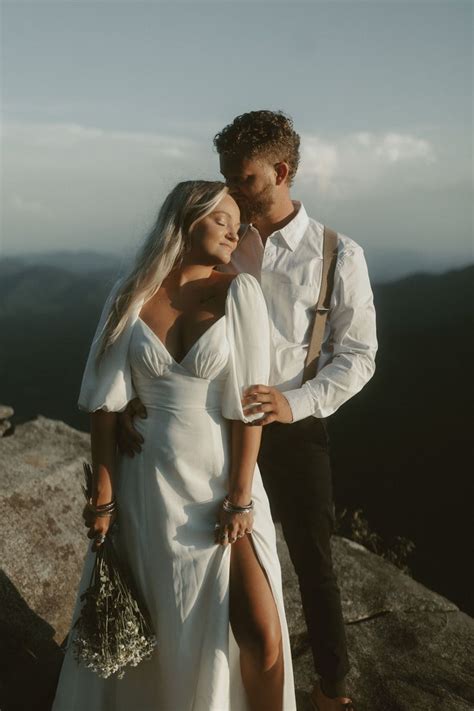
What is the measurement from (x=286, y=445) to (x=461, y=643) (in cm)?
191

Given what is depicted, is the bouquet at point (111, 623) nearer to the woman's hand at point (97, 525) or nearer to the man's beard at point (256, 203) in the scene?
the woman's hand at point (97, 525)

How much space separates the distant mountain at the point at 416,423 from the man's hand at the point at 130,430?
4083mm

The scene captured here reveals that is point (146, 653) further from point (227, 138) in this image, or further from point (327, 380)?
point (227, 138)

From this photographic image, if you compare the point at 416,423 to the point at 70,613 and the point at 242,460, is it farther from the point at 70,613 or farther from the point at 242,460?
the point at 242,460

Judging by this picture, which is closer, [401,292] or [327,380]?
[327,380]

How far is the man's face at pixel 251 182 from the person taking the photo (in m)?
2.91

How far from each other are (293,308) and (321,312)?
13cm

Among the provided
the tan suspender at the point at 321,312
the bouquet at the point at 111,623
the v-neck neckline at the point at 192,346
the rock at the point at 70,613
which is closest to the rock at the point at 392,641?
the rock at the point at 70,613

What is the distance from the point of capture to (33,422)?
5.23 meters

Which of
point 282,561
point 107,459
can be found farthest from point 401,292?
point 107,459

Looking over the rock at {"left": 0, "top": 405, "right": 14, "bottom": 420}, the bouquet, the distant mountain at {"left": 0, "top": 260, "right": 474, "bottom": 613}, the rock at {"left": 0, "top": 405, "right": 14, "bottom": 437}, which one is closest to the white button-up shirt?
the bouquet

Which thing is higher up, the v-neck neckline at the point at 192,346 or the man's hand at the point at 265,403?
the v-neck neckline at the point at 192,346

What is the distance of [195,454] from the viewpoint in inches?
97.8

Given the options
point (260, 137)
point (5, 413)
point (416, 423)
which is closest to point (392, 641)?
point (260, 137)
